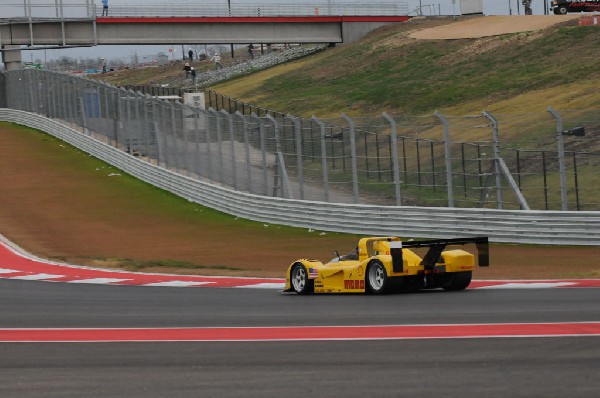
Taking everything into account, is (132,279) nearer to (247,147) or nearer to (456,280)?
(456,280)

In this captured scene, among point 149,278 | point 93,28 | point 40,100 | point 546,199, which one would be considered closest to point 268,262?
point 149,278

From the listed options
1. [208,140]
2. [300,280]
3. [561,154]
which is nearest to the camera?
[300,280]

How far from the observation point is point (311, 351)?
471 inches

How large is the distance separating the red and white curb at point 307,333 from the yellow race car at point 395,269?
3.64 m

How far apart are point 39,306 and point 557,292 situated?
23.1ft

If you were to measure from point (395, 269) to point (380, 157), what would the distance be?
1180cm

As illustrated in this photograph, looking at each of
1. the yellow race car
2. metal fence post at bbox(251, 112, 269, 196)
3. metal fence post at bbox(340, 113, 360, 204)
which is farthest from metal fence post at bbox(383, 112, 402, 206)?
the yellow race car

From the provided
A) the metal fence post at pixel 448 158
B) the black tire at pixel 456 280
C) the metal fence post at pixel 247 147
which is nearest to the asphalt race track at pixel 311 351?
the black tire at pixel 456 280

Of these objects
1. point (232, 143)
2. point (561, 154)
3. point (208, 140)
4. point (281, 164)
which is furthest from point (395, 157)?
point (208, 140)

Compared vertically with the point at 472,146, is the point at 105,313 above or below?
below

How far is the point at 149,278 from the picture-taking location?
23.2 m

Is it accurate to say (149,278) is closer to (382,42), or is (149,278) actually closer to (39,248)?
(39,248)

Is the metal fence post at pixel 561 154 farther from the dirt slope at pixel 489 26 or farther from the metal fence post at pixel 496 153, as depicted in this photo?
the dirt slope at pixel 489 26

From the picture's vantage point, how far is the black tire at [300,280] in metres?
19.1
